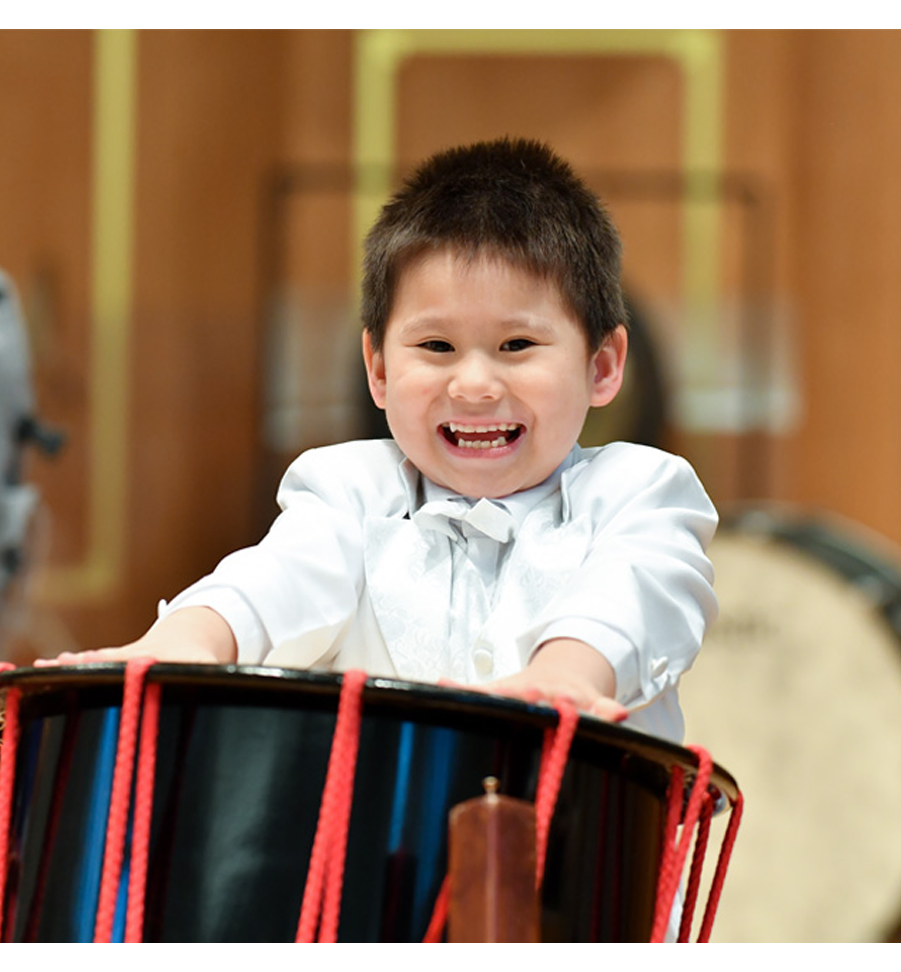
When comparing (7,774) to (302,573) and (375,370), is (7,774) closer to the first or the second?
(302,573)

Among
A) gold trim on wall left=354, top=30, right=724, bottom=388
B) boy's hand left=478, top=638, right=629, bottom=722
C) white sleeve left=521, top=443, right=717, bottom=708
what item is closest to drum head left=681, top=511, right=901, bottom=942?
gold trim on wall left=354, top=30, right=724, bottom=388

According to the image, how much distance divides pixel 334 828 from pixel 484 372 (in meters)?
0.25

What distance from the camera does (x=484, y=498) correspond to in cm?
78

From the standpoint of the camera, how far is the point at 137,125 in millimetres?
2709

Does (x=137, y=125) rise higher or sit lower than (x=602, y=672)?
higher

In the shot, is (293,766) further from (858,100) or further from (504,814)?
(858,100)

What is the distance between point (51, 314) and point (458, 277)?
6.34 ft

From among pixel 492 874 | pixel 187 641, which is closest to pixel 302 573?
pixel 187 641

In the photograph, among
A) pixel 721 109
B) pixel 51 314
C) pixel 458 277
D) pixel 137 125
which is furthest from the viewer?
pixel 721 109

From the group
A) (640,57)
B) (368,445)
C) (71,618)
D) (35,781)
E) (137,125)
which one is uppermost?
(640,57)

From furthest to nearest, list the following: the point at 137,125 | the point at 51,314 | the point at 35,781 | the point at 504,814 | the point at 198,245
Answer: the point at 198,245 → the point at 137,125 → the point at 51,314 → the point at 35,781 → the point at 504,814

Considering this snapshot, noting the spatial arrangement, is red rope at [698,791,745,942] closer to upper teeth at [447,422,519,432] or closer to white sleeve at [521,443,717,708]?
white sleeve at [521,443,717,708]

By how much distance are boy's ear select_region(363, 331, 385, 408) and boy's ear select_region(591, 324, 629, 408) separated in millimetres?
116

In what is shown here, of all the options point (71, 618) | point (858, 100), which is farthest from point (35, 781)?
point (858, 100)
